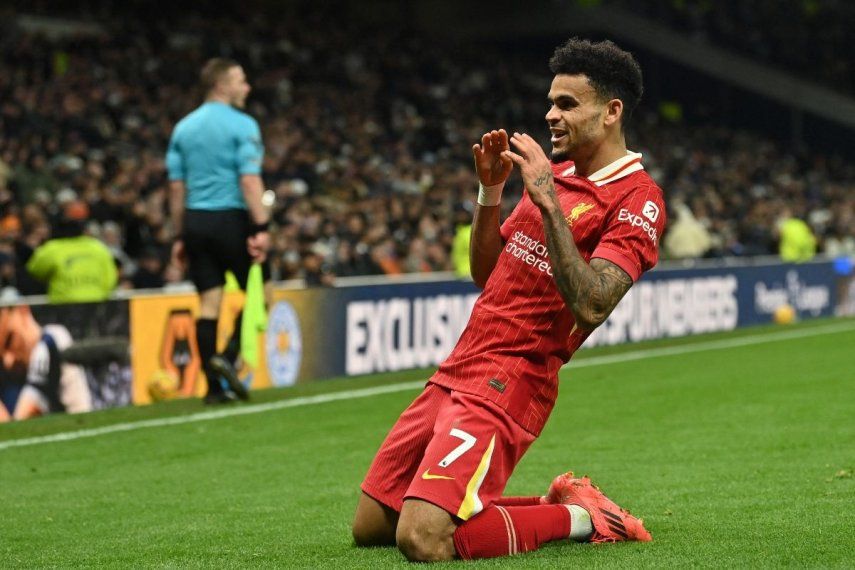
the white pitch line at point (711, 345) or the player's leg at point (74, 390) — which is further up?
the player's leg at point (74, 390)

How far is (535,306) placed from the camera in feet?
16.5

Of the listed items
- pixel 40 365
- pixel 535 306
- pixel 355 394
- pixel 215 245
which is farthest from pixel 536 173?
pixel 355 394

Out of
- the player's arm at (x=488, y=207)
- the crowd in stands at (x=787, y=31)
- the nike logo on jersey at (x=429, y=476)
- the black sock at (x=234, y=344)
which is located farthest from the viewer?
the crowd in stands at (x=787, y=31)

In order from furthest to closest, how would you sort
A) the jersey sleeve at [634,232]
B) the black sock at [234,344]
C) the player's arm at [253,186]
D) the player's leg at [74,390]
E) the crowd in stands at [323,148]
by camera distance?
the crowd in stands at [323,148]
the player's leg at [74,390]
the black sock at [234,344]
the player's arm at [253,186]
the jersey sleeve at [634,232]

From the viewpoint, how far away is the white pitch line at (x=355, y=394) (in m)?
9.34

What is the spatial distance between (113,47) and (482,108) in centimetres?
1064

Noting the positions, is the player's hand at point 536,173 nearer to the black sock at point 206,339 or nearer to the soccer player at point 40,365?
the black sock at point 206,339

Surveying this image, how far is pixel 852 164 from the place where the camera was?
4094 cm

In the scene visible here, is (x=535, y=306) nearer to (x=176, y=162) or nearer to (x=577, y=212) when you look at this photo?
(x=577, y=212)

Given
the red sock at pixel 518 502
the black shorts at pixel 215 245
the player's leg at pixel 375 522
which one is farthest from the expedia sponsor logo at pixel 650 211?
the black shorts at pixel 215 245

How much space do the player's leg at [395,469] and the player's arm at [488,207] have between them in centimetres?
49

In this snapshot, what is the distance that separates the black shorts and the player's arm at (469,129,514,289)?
4745 mm

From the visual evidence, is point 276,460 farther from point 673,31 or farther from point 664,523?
point 673,31

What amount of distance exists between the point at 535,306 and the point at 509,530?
2.51 ft
